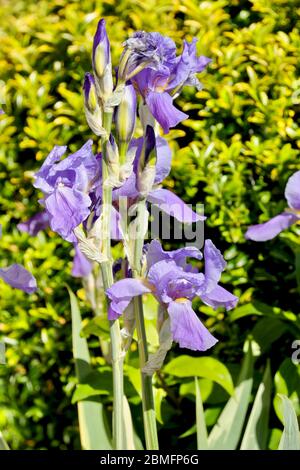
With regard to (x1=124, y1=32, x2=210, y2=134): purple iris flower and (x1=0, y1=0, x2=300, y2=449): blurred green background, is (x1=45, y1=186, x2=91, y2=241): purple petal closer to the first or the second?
(x1=124, y1=32, x2=210, y2=134): purple iris flower

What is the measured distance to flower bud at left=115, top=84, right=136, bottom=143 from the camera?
1123mm

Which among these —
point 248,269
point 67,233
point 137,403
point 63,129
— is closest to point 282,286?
point 248,269

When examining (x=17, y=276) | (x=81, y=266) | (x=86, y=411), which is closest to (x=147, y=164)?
(x=17, y=276)

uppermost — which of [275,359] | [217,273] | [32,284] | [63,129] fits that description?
[217,273]

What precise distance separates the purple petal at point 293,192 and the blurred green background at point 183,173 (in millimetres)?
285

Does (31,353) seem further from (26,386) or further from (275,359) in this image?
(275,359)

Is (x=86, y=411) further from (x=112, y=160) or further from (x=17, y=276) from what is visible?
(x=112, y=160)

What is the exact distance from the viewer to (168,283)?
1137mm

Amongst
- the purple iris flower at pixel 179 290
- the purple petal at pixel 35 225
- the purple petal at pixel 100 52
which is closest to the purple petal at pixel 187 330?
the purple iris flower at pixel 179 290

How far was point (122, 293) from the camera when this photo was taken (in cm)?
110

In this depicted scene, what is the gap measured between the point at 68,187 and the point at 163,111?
19 centimetres

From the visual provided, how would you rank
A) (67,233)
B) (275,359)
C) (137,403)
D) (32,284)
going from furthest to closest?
(275,359)
(137,403)
(32,284)
(67,233)

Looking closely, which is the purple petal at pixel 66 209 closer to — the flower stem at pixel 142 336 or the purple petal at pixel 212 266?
the flower stem at pixel 142 336
